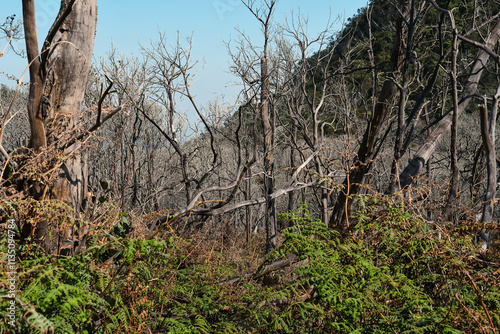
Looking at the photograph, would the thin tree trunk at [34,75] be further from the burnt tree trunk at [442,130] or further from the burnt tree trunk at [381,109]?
the burnt tree trunk at [442,130]

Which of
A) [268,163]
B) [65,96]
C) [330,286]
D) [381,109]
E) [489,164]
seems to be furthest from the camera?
[268,163]

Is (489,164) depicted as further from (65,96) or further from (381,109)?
(65,96)

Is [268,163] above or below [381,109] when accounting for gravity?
below

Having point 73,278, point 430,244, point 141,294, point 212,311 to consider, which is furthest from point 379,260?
point 73,278

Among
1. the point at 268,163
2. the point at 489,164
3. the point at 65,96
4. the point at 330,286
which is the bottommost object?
the point at 330,286

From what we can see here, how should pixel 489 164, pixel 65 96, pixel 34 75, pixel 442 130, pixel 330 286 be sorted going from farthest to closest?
pixel 442 130 < pixel 489 164 < pixel 65 96 < pixel 34 75 < pixel 330 286

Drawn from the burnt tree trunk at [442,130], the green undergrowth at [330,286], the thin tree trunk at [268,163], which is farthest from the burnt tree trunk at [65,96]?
the thin tree trunk at [268,163]

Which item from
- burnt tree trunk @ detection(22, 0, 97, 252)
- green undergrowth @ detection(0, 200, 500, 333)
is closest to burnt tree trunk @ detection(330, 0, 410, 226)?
green undergrowth @ detection(0, 200, 500, 333)

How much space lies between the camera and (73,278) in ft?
5.31

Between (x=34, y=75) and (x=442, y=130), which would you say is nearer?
(x=34, y=75)

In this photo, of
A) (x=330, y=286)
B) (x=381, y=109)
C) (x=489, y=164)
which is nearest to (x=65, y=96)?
(x=330, y=286)

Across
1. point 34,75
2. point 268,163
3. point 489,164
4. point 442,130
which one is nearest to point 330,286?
point 489,164

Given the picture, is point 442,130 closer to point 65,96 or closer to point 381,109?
point 381,109

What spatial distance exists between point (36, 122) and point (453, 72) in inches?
129
